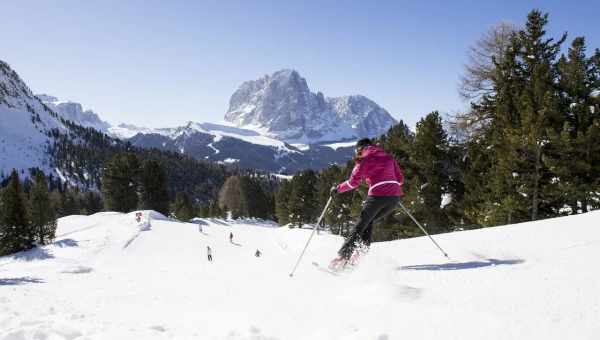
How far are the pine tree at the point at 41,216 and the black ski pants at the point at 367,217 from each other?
48456mm

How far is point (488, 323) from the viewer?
13.0 feet

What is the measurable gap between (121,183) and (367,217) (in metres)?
84.5

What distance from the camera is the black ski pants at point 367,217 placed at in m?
7.47

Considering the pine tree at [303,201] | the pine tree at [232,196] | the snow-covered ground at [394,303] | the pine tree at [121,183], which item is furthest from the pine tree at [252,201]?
the snow-covered ground at [394,303]

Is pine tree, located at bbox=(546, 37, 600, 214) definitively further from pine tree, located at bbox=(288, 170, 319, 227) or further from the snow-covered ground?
pine tree, located at bbox=(288, 170, 319, 227)

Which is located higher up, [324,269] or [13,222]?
[324,269]

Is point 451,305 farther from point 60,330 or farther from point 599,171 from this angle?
point 599,171

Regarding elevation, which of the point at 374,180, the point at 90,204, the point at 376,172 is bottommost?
the point at 90,204

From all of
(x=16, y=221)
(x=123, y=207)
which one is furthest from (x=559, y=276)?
(x=123, y=207)

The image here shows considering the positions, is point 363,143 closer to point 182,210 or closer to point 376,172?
point 376,172

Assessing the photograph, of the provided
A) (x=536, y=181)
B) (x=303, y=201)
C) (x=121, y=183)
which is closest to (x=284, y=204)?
(x=303, y=201)

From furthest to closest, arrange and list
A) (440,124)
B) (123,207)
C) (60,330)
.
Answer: (123,207) → (440,124) → (60,330)

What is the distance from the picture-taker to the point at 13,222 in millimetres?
42438

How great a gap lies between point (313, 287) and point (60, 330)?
367 centimetres
